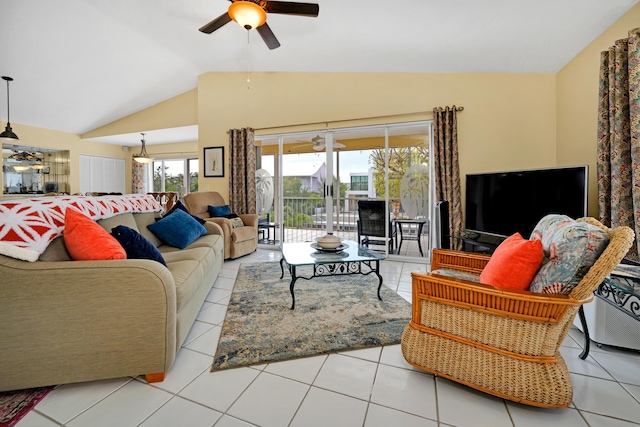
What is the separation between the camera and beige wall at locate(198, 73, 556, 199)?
11.3ft

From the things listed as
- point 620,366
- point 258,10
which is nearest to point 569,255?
point 620,366

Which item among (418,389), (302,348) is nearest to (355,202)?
(302,348)

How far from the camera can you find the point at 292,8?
239 cm

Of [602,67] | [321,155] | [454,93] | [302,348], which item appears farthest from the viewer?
[321,155]

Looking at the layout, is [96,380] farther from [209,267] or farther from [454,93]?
[454,93]

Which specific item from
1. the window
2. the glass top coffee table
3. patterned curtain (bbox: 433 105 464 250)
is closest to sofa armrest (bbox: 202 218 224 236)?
the glass top coffee table

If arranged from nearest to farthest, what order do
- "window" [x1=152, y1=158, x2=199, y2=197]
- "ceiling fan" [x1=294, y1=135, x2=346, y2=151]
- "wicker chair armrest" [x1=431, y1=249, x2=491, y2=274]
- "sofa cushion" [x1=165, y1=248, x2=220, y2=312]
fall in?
"sofa cushion" [x1=165, y1=248, x2=220, y2=312] < "wicker chair armrest" [x1=431, y1=249, x2=491, y2=274] < "ceiling fan" [x1=294, y1=135, x2=346, y2=151] < "window" [x1=152, y1=158, x2=199, y2=197]

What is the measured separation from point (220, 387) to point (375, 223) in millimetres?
3226

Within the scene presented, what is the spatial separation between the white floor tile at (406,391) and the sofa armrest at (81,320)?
1.12 meters

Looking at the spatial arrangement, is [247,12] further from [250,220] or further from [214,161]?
[214,161]

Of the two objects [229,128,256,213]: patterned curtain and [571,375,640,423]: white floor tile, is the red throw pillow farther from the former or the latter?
[229,128,256,213]: patterned curtain

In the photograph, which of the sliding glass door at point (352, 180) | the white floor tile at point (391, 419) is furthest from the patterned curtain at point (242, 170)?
the white floor tile at point (391, 419)

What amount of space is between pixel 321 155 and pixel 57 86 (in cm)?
451

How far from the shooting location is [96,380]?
1504 mm
